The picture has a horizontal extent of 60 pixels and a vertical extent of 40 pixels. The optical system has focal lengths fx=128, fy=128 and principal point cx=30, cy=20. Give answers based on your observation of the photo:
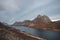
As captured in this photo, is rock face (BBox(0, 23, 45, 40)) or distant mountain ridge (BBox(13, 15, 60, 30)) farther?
distant mountain ridge (BBox(13, 15, 60, 30))

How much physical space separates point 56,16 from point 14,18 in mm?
2283

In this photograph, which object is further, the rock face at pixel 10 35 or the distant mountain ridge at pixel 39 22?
the distant mountain ridge at pixel 39 22

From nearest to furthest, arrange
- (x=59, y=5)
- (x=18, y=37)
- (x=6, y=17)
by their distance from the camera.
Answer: (x=18, y=37) < (x=6, y=17) < (x=59, y=5)

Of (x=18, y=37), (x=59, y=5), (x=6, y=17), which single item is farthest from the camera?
(x=59, y=5)

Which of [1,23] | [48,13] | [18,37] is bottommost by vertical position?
[18,37]

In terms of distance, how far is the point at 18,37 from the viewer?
248 inches

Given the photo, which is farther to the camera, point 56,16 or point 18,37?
point 56,16

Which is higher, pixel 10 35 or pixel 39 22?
pixel 39 22

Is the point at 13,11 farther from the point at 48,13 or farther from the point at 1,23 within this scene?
the point at 48,13

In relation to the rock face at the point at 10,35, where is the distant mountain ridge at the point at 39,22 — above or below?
above

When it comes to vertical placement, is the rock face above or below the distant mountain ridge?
below

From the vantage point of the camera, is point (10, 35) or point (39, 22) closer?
point (10, 35)

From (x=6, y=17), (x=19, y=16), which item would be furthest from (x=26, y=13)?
(x=6, y=17)

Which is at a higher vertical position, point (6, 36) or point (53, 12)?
point (53, 12)
